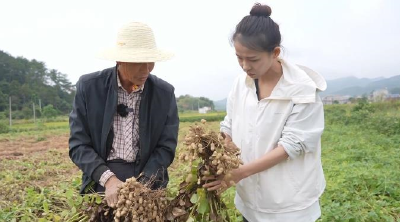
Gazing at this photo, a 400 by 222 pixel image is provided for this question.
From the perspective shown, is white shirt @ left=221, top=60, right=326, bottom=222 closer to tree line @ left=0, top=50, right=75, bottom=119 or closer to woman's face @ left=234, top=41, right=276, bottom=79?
woman's face @ left=234, top=41, right=276, bottom=79

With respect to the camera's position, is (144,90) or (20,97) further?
(20,97)

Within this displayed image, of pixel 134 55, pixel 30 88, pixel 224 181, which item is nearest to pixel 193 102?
pixel 30 88

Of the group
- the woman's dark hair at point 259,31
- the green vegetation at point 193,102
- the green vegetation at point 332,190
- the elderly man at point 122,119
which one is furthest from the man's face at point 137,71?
the green vegetation at point 193,102

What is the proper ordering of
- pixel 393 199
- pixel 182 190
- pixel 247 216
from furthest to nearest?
1. pixel 393 199
2. pixel 247 216
3. pixel 182 190

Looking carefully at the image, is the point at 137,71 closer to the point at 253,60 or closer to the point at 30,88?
the point at 253,60

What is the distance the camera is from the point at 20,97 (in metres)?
40.7

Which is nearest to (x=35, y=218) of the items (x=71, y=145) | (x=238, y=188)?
(x=71, y=145)

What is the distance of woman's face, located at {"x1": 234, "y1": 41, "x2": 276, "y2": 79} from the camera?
1555 millimetres

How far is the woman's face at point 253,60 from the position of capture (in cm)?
155

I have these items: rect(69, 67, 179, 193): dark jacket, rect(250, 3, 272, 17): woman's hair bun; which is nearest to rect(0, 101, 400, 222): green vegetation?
rect(69, 67, 179, 193): dark jacket

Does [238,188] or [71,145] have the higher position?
[71,145]

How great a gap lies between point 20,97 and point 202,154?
43870mm

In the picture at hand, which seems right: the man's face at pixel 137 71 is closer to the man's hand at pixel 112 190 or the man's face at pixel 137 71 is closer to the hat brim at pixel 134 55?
the hat brim at pixel 134 55

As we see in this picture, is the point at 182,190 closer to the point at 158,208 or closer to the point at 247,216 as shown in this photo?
the point at 158,208
